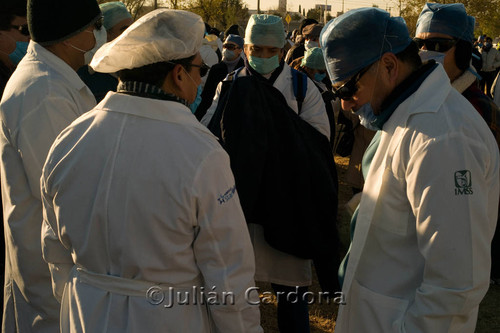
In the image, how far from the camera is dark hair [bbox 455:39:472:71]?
143 inches

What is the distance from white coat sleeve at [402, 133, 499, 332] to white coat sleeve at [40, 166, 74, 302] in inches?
59.7

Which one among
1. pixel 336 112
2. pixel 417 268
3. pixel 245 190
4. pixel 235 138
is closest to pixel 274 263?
pixel 245 190

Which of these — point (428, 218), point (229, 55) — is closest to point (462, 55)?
point (428, 218)

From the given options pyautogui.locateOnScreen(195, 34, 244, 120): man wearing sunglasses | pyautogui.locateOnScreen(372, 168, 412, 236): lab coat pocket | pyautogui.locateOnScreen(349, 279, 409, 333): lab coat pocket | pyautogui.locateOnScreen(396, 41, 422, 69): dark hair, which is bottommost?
pyautogui.locateOnScreen(195, 34, 244, 120): man wearing sunglasses

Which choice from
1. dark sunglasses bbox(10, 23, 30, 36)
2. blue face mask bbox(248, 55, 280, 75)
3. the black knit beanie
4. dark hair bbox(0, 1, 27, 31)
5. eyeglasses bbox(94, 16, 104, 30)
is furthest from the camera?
blue face mask bbox(248, 55, 280, 75)

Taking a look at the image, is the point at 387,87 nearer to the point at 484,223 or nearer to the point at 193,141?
the point at 484,223

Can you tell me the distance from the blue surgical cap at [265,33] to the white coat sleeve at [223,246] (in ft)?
8.49

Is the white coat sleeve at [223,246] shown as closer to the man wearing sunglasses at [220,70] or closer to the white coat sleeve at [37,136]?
the white coat sleeve at [37,136]

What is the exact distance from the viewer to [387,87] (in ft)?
7.03

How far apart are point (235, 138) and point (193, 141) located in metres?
1.45

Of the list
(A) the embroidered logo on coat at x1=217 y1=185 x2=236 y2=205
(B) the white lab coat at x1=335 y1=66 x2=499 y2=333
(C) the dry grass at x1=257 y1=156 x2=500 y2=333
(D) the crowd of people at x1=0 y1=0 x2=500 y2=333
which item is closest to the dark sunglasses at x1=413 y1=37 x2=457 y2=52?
(D) the crowd of people at x1=0 y1=0 x2=500 y2=333

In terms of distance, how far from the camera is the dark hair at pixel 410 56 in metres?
2.14

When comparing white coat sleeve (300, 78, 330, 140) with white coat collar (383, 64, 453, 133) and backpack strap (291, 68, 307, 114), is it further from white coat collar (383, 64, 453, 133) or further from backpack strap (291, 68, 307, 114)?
white coat collar (383, 64, 453, 133)

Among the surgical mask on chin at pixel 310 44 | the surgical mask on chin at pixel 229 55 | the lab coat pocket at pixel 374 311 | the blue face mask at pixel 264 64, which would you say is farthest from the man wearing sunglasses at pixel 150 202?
the surgical mask on chin at pixel 310 44
